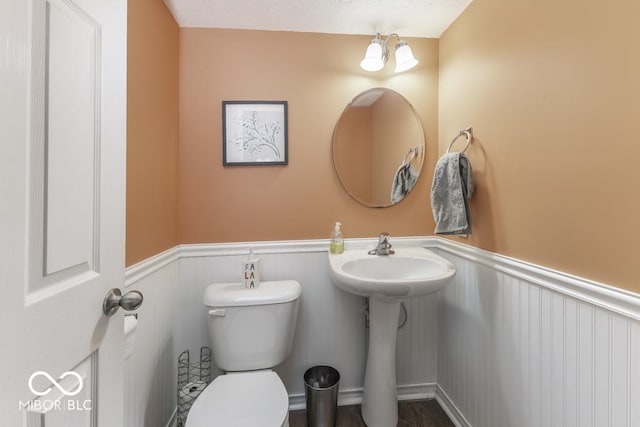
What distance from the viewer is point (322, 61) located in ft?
5.18

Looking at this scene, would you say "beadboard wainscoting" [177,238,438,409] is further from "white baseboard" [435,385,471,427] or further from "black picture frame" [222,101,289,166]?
"black picture frame" [222,101,289,166]

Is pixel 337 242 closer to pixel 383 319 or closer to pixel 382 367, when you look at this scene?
pixel 383 319

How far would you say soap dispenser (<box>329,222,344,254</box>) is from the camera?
153 cm

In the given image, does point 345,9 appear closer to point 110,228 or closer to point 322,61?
point 322,61

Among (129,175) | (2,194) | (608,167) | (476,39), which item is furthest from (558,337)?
(129,175)

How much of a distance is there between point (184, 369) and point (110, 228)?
1.12 meters

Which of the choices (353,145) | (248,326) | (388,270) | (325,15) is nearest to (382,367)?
(388,270)

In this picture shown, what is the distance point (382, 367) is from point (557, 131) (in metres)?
1.24

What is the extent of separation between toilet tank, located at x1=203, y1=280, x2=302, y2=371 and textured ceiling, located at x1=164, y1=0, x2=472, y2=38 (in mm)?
1389

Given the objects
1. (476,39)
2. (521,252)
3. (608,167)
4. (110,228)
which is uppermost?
(476,39)

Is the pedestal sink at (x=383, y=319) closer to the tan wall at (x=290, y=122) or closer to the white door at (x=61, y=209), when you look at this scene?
the tan wall at (x=290, y=122)

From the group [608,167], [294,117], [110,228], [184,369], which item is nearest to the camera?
[110,228]

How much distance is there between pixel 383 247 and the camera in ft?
4.90

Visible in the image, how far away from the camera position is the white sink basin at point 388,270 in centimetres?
113
